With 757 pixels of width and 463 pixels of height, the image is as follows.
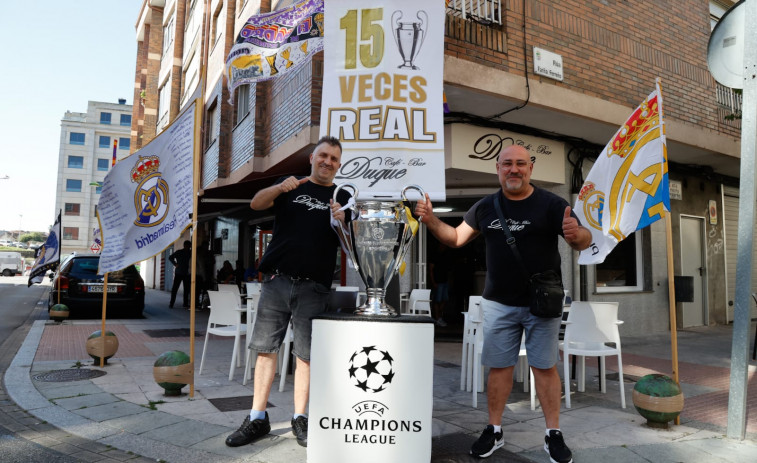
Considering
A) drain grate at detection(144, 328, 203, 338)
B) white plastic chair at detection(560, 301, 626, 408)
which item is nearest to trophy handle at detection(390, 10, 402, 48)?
white plastic chair at detection(560, 301, 626, 408)

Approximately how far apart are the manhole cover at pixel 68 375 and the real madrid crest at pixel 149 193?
1.82 meters

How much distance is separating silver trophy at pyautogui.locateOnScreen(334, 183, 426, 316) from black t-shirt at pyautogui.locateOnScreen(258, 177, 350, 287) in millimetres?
385

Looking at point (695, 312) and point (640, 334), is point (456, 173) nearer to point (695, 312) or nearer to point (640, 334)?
point (640, 334)

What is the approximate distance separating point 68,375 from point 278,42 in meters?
4.34

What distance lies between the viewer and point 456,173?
887 cm

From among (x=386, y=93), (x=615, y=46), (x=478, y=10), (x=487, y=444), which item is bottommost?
(x=487, y=444)

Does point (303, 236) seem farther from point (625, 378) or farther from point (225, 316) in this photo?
point (625, 378)

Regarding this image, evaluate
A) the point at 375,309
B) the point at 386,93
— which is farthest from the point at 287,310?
the point at 386,93

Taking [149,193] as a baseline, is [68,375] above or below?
below

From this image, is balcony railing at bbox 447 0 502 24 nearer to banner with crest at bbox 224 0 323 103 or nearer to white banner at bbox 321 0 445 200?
banner with crest at bbox 224 0 323 103

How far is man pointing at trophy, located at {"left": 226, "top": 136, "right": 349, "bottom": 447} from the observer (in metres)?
3.33

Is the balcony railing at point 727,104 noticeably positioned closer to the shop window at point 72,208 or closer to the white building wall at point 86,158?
the white building wall at point 86,158

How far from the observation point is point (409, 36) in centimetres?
495

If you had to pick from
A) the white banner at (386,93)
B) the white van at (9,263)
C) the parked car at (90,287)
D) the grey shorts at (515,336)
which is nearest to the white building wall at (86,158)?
the white van at (9,263)
